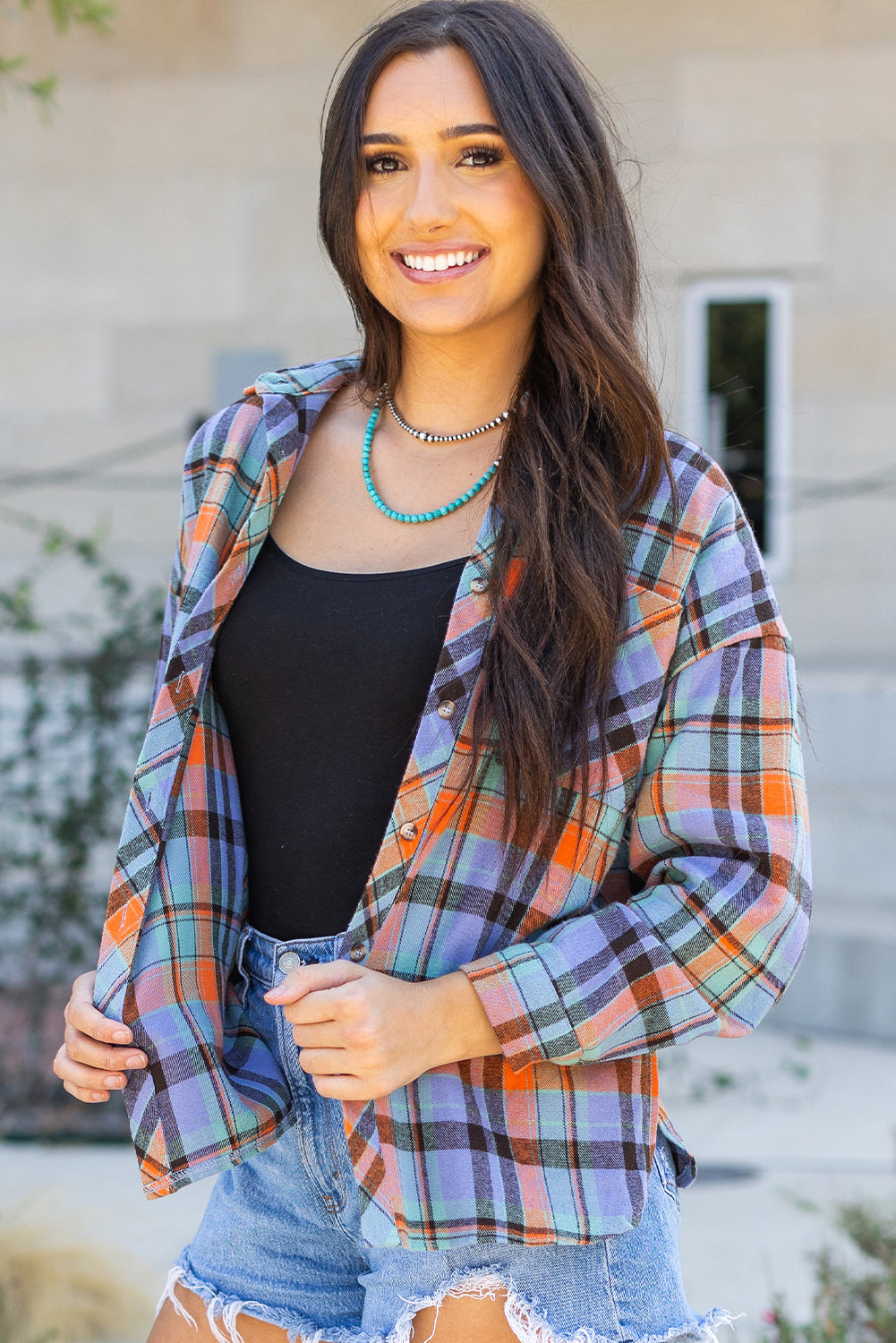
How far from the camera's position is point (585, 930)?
56.1 inches

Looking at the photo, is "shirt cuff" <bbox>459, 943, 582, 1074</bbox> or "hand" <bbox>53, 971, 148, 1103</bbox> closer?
"shirt cuff" <bbox>459, 943, 582, 1074</bbox>

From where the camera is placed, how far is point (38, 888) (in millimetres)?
3973

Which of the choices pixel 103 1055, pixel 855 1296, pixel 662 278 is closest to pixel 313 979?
pixel 103 1055

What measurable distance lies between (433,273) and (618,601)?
0.45 meters

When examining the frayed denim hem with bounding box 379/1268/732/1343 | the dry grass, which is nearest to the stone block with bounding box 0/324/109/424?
the dry grass

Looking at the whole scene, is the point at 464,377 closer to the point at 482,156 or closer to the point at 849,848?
the point at 482,156

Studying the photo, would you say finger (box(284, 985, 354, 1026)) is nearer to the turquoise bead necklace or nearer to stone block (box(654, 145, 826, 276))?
the turquoise bead necklace

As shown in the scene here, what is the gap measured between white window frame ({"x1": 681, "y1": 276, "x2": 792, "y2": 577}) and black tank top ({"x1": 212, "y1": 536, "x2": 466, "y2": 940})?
11.1 feet

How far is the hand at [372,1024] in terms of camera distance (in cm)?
134

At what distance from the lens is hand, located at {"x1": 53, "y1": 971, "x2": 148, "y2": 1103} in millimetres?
1527

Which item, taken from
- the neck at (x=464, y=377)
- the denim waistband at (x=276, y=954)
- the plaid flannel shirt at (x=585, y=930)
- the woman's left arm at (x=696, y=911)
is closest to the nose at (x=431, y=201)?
the neck at (x=464, y=377)

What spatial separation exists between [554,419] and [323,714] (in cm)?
43

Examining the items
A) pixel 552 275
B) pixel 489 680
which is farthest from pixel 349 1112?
pixel 552 275

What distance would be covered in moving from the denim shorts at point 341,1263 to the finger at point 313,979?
0.43 ft
